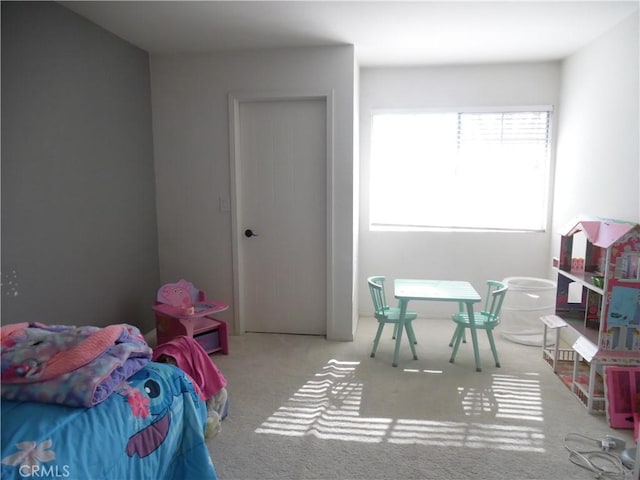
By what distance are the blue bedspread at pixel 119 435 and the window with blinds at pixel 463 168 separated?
2846mm

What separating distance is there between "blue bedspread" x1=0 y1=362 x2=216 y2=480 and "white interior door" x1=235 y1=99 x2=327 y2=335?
5.93 ft

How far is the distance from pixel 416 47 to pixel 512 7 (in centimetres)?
88

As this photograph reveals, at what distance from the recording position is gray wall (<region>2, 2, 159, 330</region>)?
2365 millimetres

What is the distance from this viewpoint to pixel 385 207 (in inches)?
169

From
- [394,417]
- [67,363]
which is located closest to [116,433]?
[67,363]

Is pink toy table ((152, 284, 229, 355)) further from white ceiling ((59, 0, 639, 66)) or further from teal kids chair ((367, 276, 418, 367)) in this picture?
white ceiling ((59, 0, 639, 66))

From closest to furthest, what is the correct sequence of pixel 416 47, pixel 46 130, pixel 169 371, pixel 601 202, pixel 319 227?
pixel 169 371, pixel 46 130, pixel 601 202, pixel 416 47, pixel 319 227

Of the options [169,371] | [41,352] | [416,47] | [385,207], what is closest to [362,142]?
[385,207]

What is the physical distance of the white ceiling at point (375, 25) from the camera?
2.68 metres

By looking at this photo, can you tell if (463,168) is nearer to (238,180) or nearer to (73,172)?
(238,180)

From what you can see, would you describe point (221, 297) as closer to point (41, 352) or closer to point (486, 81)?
point (41, 352)

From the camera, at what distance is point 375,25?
2992 mm

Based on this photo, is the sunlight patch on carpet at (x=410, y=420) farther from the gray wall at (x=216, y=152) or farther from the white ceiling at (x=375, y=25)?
the white ceiling at (x=375, y=25)

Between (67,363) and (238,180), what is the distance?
2328 millimetres
